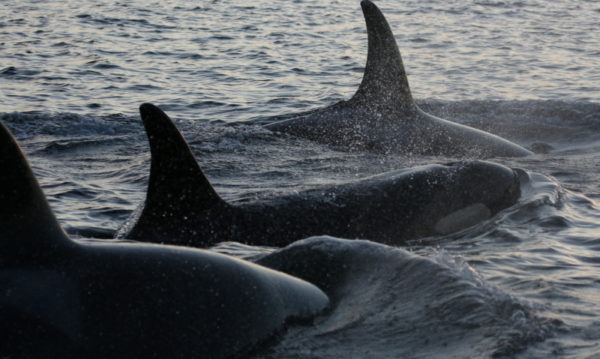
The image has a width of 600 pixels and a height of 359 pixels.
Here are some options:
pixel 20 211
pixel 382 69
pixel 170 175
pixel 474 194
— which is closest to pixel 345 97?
pixel 382 69

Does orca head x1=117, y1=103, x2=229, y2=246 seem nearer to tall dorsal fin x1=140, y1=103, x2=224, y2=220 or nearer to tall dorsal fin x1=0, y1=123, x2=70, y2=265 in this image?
tall dorsal fin x1=140, y1=103, x2=224, y2=220

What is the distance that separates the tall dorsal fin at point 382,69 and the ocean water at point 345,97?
745 millimetres

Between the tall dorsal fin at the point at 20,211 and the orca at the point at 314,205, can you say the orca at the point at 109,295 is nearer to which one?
the tall dorsal fin at the point at 20,211

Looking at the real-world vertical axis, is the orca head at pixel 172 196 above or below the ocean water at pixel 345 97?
above

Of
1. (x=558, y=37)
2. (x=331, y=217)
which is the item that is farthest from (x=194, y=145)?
(x=558, y=37)

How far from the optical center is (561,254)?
20.9ft

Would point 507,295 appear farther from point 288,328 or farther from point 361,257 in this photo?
point 288,328

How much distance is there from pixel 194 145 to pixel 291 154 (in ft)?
4.37

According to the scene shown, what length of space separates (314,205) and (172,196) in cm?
122

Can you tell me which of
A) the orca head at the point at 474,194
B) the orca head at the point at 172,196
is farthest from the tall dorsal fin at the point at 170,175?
the orca head at the point at 474,194

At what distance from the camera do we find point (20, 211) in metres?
3.72

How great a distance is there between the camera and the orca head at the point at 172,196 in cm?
566

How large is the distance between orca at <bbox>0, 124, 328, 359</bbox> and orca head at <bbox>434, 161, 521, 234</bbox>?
3.19 metres

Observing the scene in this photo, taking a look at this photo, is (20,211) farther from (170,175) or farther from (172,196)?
(172,196)
